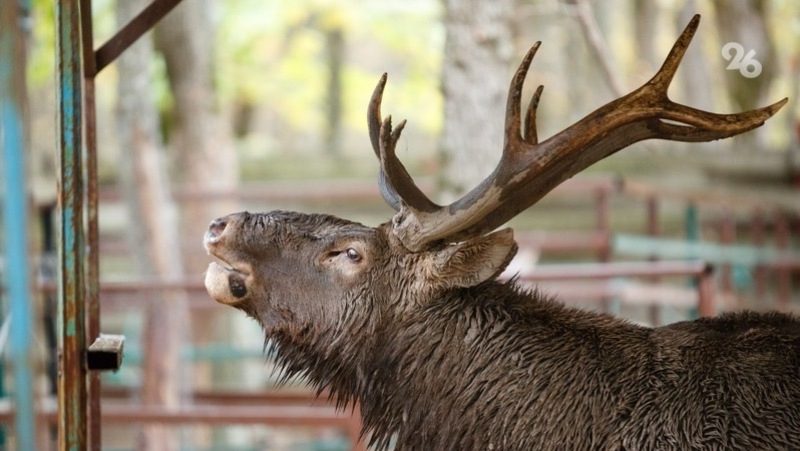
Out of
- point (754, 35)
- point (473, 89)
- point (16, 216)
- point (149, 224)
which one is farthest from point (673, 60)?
point (754, 35)

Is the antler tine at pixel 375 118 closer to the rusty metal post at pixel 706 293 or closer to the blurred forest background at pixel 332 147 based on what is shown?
the blurred forest background at pixel 332 147

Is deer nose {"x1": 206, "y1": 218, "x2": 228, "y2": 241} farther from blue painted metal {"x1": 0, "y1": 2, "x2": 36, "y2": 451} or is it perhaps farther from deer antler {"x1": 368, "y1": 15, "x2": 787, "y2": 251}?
blue painted metal {"x1": 0, "y1": 2, "x2": 36, "y2": 451}

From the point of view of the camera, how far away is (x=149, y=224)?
10.4m

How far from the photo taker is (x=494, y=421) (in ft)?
12.3

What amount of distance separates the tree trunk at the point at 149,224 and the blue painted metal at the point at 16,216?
4569 mm

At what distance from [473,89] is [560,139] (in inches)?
108

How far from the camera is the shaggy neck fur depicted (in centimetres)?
348

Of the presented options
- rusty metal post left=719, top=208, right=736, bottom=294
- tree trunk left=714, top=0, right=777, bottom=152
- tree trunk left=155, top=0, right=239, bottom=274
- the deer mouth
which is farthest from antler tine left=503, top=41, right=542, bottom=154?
tree trunk left=714, top=0, right=777, bottom=152

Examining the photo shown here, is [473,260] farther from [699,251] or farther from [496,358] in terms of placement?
[699,251]

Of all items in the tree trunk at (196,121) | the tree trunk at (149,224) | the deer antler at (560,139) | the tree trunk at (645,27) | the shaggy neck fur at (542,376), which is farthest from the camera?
the tree trunk at (645,27)

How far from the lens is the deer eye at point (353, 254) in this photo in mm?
4020

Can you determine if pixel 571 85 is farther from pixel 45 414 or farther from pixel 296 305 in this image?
pixel 296 305

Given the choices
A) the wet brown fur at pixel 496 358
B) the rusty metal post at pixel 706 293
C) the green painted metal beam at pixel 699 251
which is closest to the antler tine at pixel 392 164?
the wet brown fur at pixel 496 358

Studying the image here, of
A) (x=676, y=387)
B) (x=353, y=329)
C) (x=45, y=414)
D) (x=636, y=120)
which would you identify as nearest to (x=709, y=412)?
(x=676, y=387)
